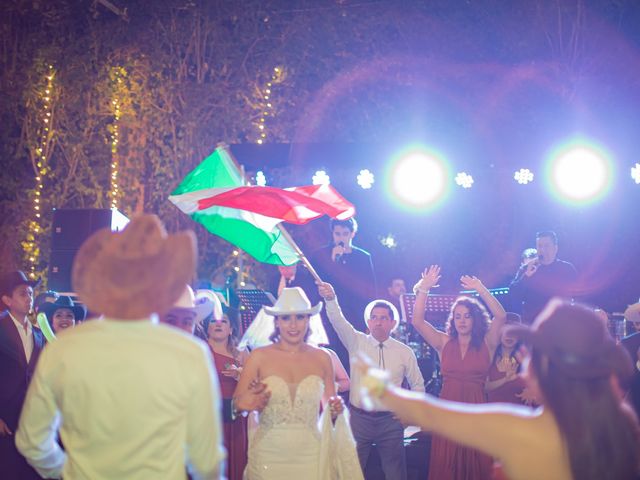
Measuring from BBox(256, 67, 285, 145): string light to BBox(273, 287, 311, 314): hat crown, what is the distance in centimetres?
754

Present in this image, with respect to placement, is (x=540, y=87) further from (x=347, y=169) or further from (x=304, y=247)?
(x=304, y=247)

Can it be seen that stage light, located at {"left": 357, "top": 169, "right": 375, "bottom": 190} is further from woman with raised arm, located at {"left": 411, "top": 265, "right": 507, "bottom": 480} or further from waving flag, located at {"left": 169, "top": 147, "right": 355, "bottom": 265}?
woman with raised arm, located at {"left": 411, "top": 265, "right": 507, "bottom": 480}

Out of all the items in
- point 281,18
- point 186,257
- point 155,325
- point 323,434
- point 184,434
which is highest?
point 281,18

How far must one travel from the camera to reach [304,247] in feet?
41.3

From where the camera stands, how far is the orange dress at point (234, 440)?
7.03m

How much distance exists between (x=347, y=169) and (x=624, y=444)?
9.47m

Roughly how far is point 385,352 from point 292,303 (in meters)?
1.78

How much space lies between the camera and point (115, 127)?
43.5 ft

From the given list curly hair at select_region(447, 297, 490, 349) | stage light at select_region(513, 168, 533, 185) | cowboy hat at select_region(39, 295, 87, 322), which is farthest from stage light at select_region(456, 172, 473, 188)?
cowboy hat at select_region(39, 295, 87, 322)

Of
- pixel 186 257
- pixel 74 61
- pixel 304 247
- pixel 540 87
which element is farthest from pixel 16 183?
pixel 186 257

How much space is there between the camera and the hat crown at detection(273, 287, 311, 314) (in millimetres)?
5992

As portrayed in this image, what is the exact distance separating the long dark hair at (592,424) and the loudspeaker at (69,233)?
783 centimetres

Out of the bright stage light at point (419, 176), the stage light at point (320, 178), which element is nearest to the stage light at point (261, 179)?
the stage light at point (320, 178)

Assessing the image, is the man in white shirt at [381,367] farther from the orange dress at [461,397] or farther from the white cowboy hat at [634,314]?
the white cowboy hat at [634,314]
